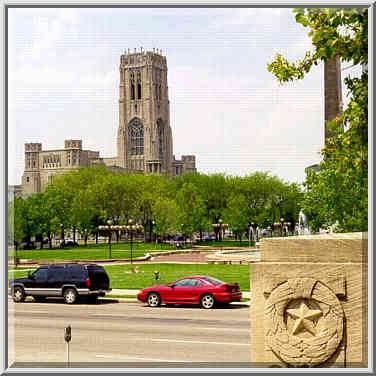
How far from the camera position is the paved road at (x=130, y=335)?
457 inches

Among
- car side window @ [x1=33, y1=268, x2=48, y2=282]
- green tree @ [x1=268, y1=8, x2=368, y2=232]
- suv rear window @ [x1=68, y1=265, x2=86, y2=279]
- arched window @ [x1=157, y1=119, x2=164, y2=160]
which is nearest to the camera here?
green tree @ [x1=268, y1=8, x2=368, y2=232]

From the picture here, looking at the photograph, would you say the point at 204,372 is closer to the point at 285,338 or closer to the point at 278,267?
the point at 285,338

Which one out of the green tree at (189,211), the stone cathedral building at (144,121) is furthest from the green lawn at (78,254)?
the stone cathedral building at (144,121)

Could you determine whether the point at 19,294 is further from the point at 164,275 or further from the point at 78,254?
the point at 78,254

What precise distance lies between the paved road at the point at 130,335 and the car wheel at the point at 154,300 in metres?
0.35

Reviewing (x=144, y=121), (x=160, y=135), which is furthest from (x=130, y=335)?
(x=160, y=135)

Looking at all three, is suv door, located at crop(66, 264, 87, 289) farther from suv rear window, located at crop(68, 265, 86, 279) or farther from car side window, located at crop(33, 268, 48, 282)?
car side window, located at crop(33, 268, 48, 282)

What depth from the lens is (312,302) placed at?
7.71 metres

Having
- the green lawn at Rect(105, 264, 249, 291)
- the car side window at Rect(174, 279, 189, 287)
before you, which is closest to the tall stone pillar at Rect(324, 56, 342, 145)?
the green lawn at Rect(105, 264, 249, 291)

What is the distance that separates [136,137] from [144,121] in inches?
293

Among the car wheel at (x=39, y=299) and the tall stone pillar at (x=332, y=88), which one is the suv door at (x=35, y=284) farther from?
the tall stone pillar at (x=332, y=88)

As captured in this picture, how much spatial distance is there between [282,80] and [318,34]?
6.69ft

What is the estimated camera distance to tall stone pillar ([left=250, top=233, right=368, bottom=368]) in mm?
7617

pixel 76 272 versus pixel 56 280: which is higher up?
pixel 76 272
